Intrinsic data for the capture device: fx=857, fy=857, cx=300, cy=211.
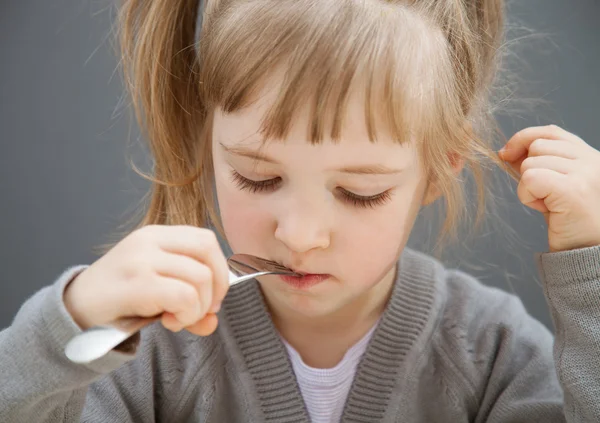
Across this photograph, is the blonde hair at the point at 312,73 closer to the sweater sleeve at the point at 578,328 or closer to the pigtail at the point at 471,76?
the pigtail at the point at 471,76

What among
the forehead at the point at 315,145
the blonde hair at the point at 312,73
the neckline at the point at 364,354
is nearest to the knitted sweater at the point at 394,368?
the neckline at the point at 364,354

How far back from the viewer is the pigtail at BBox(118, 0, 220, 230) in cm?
83

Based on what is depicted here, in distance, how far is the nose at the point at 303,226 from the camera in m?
0.69

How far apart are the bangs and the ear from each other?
8 centimetres

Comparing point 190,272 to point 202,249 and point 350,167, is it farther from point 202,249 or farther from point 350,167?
point 350,167

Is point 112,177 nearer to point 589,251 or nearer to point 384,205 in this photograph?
point 384,205

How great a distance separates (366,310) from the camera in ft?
2.97

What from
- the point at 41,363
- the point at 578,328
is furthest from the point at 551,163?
the point at 41,363

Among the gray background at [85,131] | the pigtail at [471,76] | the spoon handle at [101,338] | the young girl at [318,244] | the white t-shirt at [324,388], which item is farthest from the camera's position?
the gray background at [85,131]

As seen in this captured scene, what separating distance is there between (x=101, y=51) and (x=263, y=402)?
0.56 m

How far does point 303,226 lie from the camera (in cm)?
69

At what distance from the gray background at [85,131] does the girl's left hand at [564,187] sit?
31 centimetres

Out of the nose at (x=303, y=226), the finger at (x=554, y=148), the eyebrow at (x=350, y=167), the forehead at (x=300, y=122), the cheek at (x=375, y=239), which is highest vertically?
the forehead at (x=300, y=122)

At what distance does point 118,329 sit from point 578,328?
402 mm
